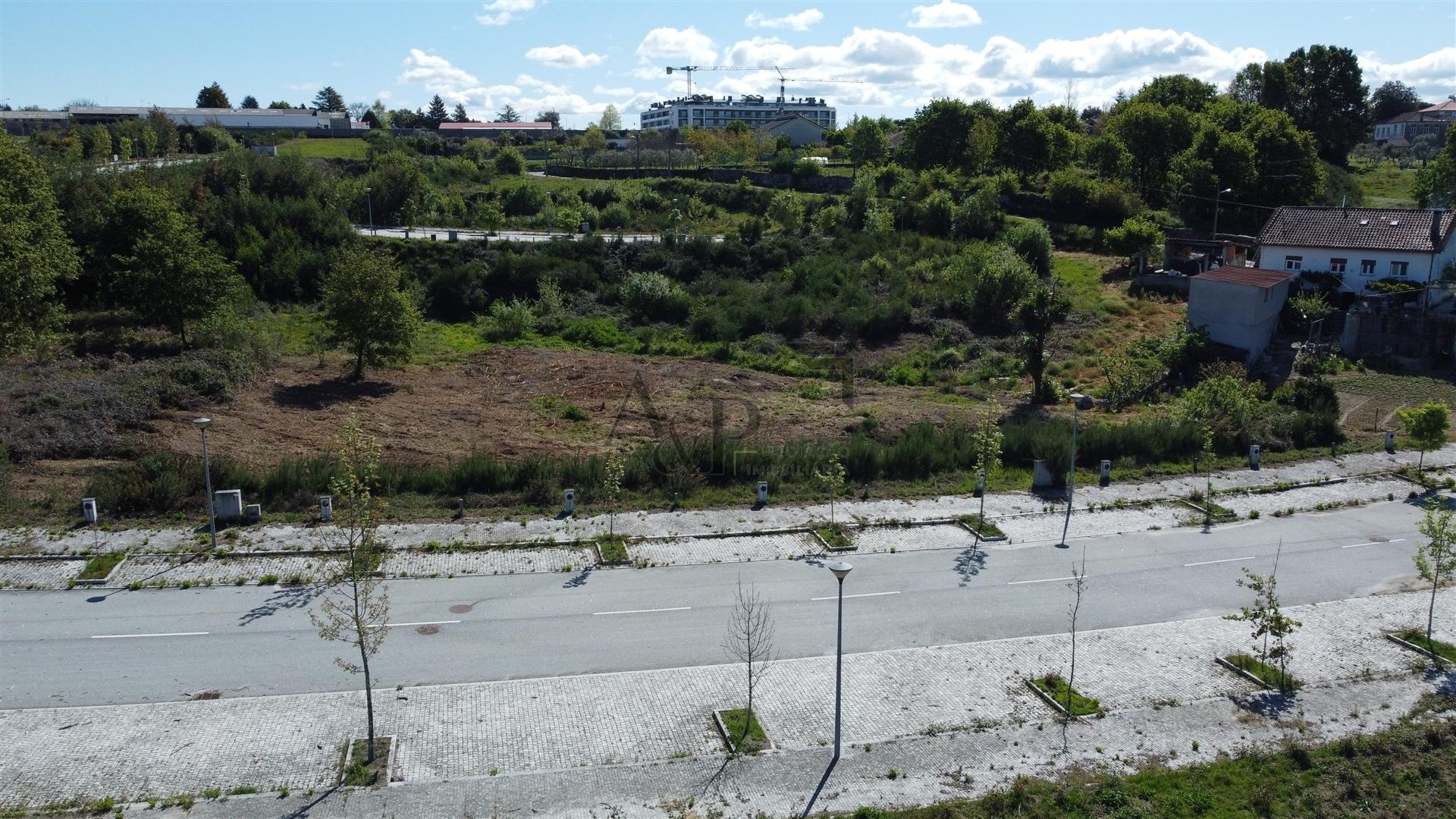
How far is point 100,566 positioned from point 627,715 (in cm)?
1107

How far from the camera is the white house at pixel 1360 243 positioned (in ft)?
121

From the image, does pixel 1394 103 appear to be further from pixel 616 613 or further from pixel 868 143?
pixel 616 613

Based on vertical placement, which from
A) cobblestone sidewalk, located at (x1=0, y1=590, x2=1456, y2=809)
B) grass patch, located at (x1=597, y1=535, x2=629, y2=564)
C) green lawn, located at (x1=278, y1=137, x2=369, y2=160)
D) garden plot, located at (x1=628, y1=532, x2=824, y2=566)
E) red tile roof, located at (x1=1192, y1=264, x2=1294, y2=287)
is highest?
Answer: green lawn, located at (x1=278, y1=137, x2=369, y2=160)

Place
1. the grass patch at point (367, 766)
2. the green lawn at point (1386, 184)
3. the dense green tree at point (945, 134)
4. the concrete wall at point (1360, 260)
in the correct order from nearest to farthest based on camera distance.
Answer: the grass patch at point (367, 766) < the concrete wall at point (1360, 260) < the green lawn at point (1386, 184) < the dense green tree at point (945, 134)

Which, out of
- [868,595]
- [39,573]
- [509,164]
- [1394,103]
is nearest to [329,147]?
[509,164]

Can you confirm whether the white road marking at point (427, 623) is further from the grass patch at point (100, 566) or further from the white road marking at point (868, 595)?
the white road marking at point (868, 595)

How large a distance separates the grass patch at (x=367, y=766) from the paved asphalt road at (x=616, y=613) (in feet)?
5.85

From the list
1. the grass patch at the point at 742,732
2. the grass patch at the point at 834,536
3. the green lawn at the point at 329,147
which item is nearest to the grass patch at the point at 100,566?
the grass patch at the point at 742,732

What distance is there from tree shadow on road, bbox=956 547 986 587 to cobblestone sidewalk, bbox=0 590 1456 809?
275 centimetres

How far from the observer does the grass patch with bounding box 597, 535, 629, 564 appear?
758 inches

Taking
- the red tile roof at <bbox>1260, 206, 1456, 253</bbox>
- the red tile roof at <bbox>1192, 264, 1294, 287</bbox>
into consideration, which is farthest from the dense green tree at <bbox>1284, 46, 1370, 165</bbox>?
the red tile roof at <bbox>1192, 264, 1294, 287</bbox>

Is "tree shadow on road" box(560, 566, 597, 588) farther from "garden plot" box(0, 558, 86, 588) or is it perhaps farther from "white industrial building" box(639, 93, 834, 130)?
"white industrial building" box(639, 93, 834, 130)

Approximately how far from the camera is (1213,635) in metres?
16.5

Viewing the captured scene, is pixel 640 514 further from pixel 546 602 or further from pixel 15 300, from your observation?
pixel 15 300
